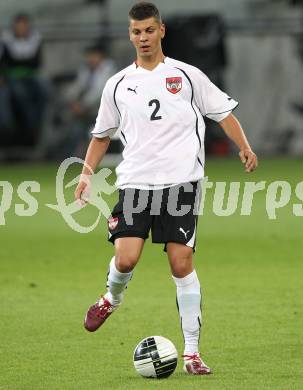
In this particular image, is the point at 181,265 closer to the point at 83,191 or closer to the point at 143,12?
the point at 83,191

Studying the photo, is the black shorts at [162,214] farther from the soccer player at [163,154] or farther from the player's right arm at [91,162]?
the player's right arm at [91,162]

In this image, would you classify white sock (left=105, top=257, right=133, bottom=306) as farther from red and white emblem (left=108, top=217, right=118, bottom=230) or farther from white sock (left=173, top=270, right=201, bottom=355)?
white sock (left=173, top=270, right=201, bottom=355)

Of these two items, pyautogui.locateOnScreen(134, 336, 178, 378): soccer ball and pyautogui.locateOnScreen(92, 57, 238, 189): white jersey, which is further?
pyautogui.locateOnScreen(92, 57, 238, 189): white jersey

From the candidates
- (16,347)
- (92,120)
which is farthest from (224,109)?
(92,120)

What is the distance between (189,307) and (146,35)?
1.75 m

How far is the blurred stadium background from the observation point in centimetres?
806

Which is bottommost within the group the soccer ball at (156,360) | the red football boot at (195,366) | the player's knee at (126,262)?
the red football boot at (195,366)

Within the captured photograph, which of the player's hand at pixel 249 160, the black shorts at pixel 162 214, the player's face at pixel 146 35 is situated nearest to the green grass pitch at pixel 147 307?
the black shorts at pixel 162 214

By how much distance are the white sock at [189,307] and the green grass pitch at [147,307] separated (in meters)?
0.24

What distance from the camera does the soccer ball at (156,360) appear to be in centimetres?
752

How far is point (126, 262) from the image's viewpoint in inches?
309

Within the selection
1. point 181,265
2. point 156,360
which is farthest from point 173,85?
point 156,360

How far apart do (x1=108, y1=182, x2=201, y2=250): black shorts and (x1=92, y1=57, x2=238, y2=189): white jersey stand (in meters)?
0.06

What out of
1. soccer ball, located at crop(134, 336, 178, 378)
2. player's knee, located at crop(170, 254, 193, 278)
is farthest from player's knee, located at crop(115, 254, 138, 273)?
soccer ball, located at crop(134, 336, 178, 378)
